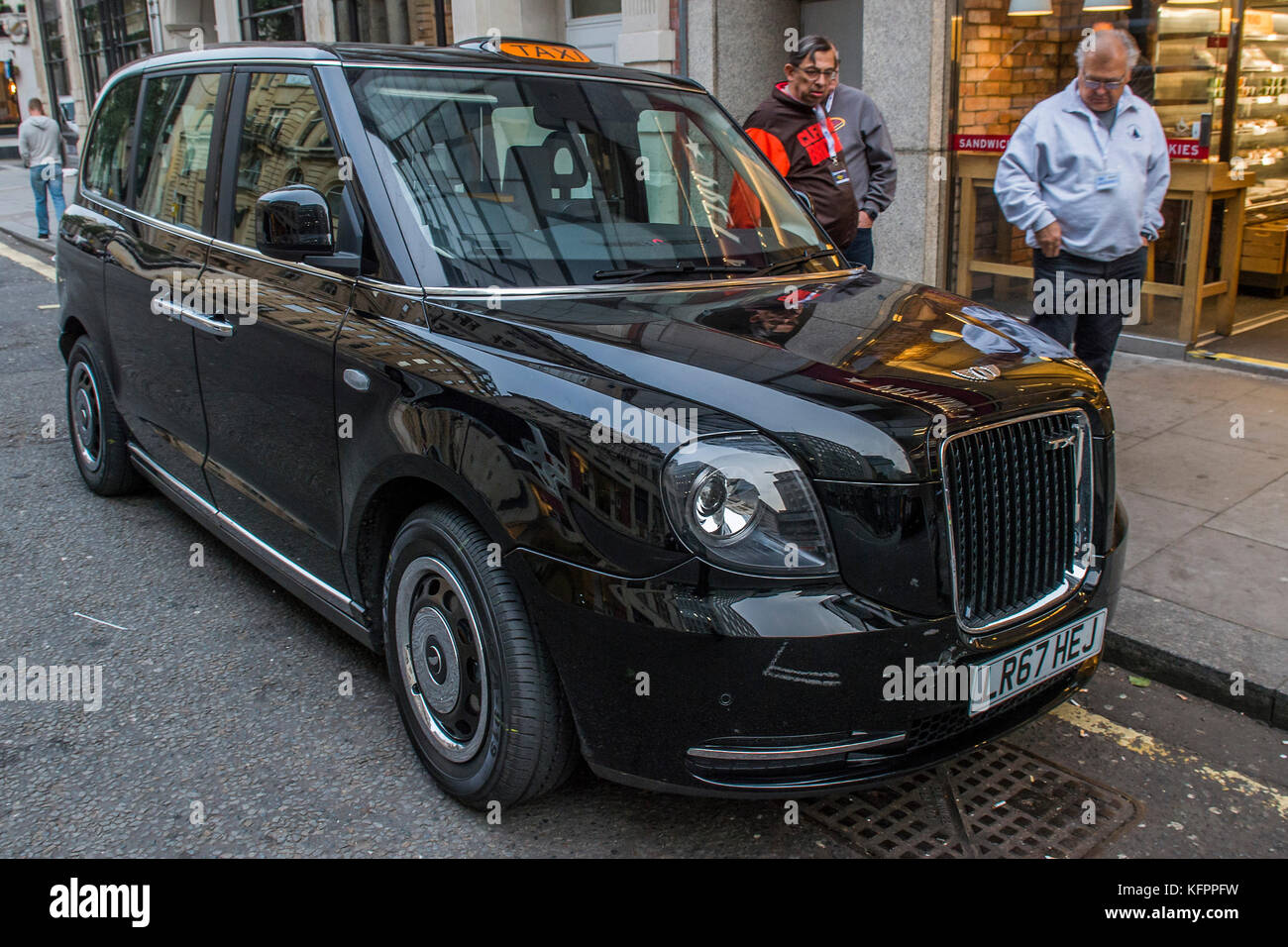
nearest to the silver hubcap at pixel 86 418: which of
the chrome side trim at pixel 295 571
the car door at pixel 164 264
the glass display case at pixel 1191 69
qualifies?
the car door at pixel 164 264

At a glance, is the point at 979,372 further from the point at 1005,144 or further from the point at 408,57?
the point at 1005,144

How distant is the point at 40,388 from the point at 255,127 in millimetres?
5091

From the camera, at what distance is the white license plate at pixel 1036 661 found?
2752 millimetres

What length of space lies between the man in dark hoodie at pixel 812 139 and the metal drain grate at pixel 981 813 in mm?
3510

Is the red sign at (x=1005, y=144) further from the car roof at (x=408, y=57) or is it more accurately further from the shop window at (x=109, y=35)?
the shop window at (x=109, y=35)

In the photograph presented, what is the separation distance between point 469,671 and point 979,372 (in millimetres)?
1508

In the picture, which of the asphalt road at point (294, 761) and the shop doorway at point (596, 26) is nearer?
the asphalt road at point (294, 761)

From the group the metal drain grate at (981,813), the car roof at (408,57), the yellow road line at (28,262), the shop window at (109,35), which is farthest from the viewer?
the shop window at (109,35)

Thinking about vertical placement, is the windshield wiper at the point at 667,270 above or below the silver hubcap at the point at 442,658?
above

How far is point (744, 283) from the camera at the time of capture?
3596 mm

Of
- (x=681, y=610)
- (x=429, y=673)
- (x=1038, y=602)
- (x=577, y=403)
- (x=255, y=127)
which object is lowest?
(x=429, y=673)

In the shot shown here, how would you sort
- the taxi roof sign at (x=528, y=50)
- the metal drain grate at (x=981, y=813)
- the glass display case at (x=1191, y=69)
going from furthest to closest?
the glass display case at (x=1191, y=69) < the taxi roof sign at (x=528, y=50) < the metal drain grate at (x=981, y=813)
